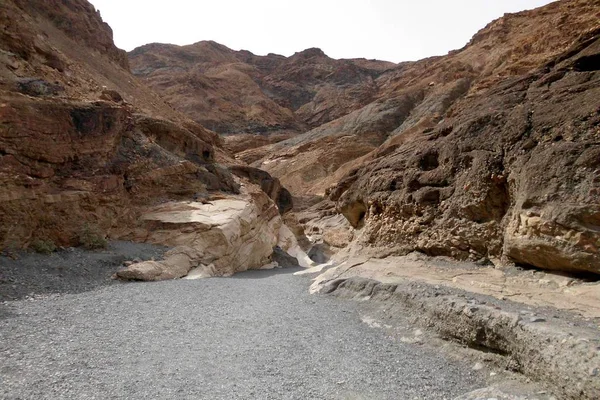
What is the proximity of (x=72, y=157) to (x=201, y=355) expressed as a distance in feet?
29.0

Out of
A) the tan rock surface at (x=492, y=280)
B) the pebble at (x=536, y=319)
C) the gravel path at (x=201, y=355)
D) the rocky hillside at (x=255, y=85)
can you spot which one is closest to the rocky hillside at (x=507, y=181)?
the tan rock surface at (x=492, y=280)

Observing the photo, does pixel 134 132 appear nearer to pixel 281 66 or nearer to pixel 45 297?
pixel 45 297

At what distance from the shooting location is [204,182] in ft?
49.6

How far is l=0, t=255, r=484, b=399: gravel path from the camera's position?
10.9 feet

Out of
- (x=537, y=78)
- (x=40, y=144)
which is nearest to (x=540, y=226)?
(x=537, y=78)

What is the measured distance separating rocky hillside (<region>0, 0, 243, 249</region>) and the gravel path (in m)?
3.47

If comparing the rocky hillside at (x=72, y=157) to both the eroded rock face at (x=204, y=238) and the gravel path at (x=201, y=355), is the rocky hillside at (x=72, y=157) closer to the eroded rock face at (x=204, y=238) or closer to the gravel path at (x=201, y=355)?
the eroded rock face at (x=204, y=238)

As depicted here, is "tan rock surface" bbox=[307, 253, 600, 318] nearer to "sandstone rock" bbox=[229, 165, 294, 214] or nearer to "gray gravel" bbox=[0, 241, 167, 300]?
"gray gravel" bbox=[0, 241, 167, 300]

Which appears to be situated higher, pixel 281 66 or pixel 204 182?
pixel 281 66

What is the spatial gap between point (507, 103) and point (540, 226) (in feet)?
13.4

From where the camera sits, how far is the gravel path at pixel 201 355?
10.9 ft

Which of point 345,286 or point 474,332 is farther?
point 345,286

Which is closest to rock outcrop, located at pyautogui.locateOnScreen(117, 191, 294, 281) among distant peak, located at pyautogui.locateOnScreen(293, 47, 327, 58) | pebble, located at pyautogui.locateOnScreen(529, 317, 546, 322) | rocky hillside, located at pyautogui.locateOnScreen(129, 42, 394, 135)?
pebble, located at pyautogui.locateOnScreen(529, 317, 546, 322)

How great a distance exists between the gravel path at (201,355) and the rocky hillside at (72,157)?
3.47 metres
